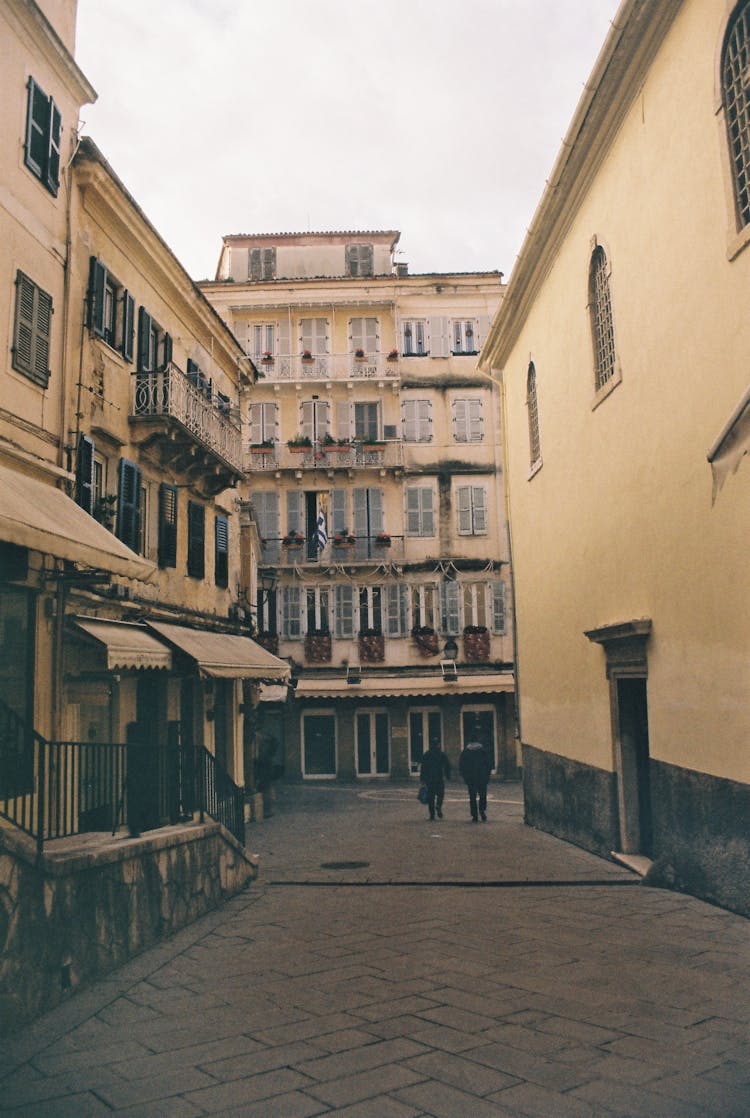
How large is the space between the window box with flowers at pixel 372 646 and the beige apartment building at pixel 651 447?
14.5m

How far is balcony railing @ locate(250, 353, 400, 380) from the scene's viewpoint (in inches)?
1296

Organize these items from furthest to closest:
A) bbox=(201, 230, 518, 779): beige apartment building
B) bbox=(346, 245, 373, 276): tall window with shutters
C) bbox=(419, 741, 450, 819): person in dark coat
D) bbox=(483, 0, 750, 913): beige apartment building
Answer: bbox=(346, 245, 373, 276): tall window with shutters < bbox=(201, 230, 518, 779): beige apartment building < bbox=(419, 741, 450, 819): person in dark coat < bbox=(483, 0, 750, 913): beige apartment building

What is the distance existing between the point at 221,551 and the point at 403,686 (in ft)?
39.2

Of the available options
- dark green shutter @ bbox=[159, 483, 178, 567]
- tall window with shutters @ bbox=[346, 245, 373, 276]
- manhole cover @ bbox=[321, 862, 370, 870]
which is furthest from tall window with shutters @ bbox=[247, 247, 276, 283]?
manhole cover @ bbox=[321, 862, 370, 870]

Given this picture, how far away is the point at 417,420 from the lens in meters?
32.8

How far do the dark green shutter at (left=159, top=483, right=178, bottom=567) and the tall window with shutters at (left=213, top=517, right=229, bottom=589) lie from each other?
2.82m

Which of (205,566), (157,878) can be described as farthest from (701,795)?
(205,566)

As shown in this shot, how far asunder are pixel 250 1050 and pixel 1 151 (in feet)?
31.7

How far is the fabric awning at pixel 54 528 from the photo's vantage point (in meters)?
A: 8.01

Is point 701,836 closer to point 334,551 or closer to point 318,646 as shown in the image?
point 318,646

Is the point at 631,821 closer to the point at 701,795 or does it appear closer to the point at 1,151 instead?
the point at 701,795

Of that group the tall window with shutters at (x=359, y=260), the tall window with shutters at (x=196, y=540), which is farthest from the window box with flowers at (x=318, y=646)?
the tall window with shutters at (x=359, y=260)

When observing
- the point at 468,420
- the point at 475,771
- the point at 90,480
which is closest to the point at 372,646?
the point at 468,420

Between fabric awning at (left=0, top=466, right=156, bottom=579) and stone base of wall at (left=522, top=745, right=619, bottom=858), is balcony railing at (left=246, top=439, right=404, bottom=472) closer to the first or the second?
stone base of wall at (left=522, top=745, right=619, bottom=858)
